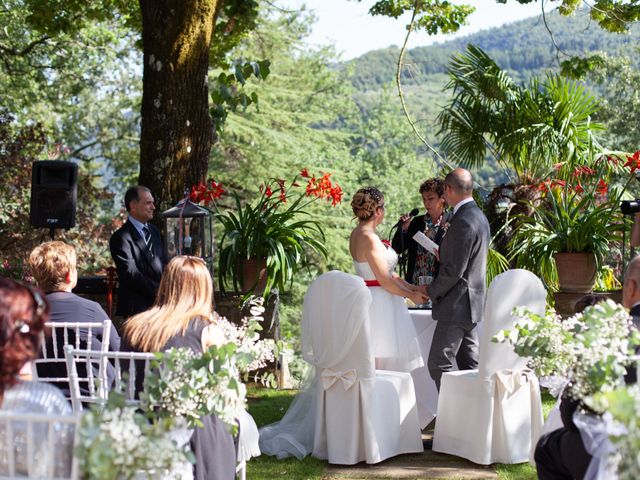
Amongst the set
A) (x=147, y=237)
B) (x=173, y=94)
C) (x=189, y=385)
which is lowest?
(x=189, y=385)

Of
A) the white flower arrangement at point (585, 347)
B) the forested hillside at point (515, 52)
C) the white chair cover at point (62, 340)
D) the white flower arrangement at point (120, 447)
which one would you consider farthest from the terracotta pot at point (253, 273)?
the forested hillside at point (515, 52)

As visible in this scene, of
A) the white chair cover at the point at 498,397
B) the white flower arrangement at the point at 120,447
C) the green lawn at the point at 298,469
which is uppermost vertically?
the white flower arrangement at the point at 120,447

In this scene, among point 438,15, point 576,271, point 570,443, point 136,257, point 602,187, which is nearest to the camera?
point 570,443

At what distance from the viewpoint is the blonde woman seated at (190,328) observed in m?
3.34

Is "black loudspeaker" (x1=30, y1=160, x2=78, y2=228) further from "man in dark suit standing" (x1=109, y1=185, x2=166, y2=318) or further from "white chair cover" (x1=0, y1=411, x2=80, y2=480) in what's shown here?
"white chair cover" (x1=0, y1=411, x2=80, y2=480)

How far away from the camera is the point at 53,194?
25.1 ft

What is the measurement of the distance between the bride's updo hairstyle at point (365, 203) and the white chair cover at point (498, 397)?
0.94 meters

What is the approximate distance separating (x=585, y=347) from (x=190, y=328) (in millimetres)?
1561

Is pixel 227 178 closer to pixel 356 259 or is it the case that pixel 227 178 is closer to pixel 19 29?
pixel 19 29

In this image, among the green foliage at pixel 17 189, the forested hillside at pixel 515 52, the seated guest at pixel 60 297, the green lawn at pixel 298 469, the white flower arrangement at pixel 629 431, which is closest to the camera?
the white flower arrangement at pixel 629 431

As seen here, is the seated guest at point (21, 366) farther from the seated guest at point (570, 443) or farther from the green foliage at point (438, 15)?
the green foliage at point (438, 15)

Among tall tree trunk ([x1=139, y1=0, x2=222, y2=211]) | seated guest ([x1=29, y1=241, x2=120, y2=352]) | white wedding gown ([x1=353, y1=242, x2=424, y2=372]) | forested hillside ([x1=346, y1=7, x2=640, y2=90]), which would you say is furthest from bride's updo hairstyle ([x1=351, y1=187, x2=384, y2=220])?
forested hillside ([x1=346, y1=7, x2=640, y2=90])

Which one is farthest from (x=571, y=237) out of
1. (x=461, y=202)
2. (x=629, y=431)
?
(x=629, y=431)

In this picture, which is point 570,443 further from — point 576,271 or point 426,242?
point 576,271
